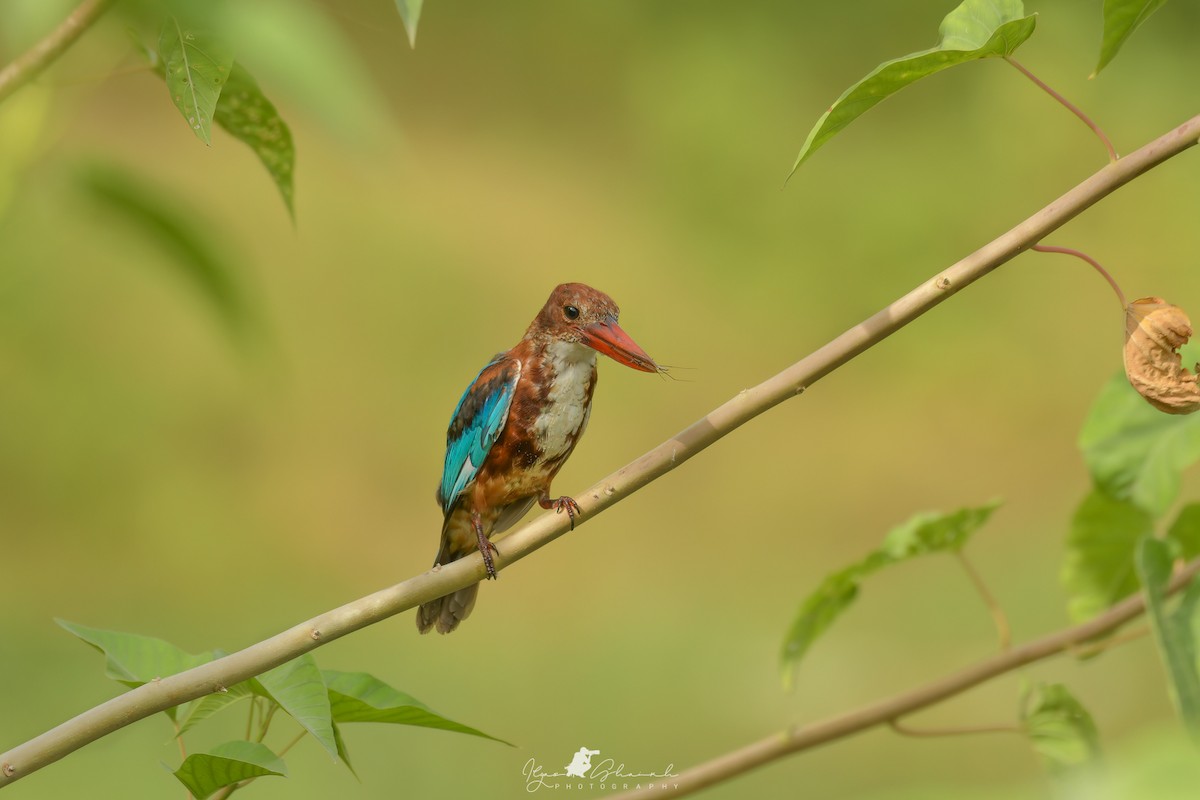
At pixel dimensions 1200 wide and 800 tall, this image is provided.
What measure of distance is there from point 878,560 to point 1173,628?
0.60 ft

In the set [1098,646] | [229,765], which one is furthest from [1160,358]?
[229,765]

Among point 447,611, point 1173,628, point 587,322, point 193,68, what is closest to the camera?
point 193,68

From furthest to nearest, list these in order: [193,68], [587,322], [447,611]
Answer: [447,611] < [587,322] < [193,68]

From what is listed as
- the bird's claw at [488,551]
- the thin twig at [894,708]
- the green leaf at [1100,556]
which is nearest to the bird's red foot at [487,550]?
the bird's claw at [488,551]

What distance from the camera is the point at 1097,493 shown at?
24.2 inches

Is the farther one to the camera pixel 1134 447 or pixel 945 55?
pixel 1134 447

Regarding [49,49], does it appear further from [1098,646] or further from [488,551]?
[1098,646]

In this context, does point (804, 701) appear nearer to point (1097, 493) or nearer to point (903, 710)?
point (1097, 493)

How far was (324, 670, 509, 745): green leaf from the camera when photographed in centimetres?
36

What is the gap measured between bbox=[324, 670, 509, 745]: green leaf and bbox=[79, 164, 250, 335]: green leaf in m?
0.13

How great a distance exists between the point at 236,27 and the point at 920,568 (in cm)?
165

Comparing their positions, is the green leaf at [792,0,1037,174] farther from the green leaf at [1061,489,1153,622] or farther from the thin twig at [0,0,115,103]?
the green leaf at [1061,489,1153,622]

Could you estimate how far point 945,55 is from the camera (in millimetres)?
324

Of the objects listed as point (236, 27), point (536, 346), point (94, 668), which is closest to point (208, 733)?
point (94, 668)
